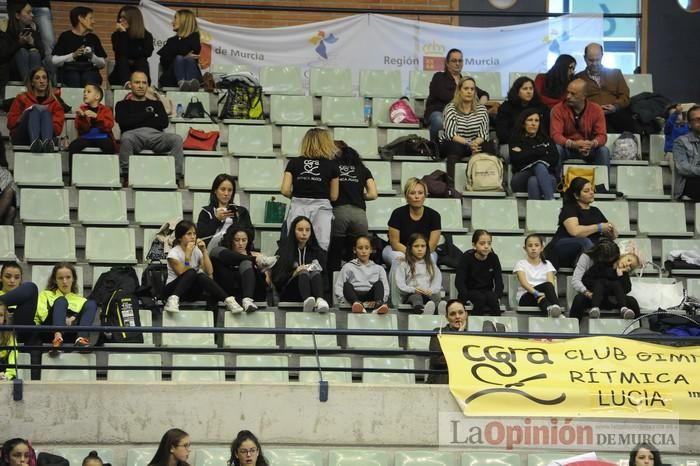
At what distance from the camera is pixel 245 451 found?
1145 cm

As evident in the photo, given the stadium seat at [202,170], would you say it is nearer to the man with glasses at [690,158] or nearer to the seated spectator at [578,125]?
the seated spectator at [578,125]

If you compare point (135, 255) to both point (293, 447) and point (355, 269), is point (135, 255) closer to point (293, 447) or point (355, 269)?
point (355, 269)

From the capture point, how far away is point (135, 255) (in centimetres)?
1478

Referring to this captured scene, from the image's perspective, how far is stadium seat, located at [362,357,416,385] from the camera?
13.4 metres

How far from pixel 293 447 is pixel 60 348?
6.34 feet

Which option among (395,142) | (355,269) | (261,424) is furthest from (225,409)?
(395,142)

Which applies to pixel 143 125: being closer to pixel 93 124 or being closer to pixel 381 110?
pixel 93 124

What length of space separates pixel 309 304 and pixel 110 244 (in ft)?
7.14

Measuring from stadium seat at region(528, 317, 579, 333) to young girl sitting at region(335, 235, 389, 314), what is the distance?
130 centimetres

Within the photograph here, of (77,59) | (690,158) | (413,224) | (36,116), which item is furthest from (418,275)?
(77,59)

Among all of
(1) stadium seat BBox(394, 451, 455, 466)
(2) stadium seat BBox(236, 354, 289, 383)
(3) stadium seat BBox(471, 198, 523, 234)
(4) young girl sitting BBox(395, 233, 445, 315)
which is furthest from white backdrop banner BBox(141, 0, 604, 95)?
(1) stadium seat BBox(394, 451, 455, 466)

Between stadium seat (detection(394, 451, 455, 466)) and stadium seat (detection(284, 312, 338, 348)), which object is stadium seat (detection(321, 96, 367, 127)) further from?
stadium seat (detection(394, 451, 455, 466))

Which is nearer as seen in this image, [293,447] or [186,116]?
[293,447]

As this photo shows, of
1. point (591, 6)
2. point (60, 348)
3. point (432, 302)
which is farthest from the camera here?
point (591, 6)
